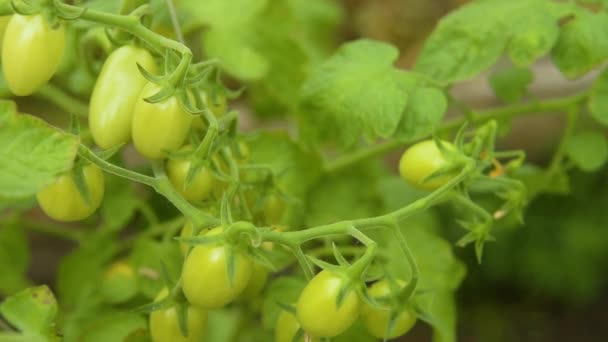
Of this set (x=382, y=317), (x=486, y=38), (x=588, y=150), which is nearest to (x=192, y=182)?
(x=382, y=317)

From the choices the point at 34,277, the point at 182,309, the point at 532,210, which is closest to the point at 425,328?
the point at 532,210

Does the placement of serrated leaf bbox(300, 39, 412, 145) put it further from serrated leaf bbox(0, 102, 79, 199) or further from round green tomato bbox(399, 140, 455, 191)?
serrated leaf bbox(0, 102, 79, 199)

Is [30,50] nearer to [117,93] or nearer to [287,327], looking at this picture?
[117,93]

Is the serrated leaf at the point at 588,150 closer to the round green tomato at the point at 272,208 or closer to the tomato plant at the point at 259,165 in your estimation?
the tomato plant at the point at 259,165

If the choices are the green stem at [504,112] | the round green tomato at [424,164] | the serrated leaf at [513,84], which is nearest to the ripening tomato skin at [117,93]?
the round green tomato at [424,164]

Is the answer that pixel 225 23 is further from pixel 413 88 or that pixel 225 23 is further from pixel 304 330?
pixel 304 330

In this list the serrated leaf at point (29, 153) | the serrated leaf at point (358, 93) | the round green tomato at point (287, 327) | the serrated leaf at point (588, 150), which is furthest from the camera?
the serrated leaf at point (588, 150)
